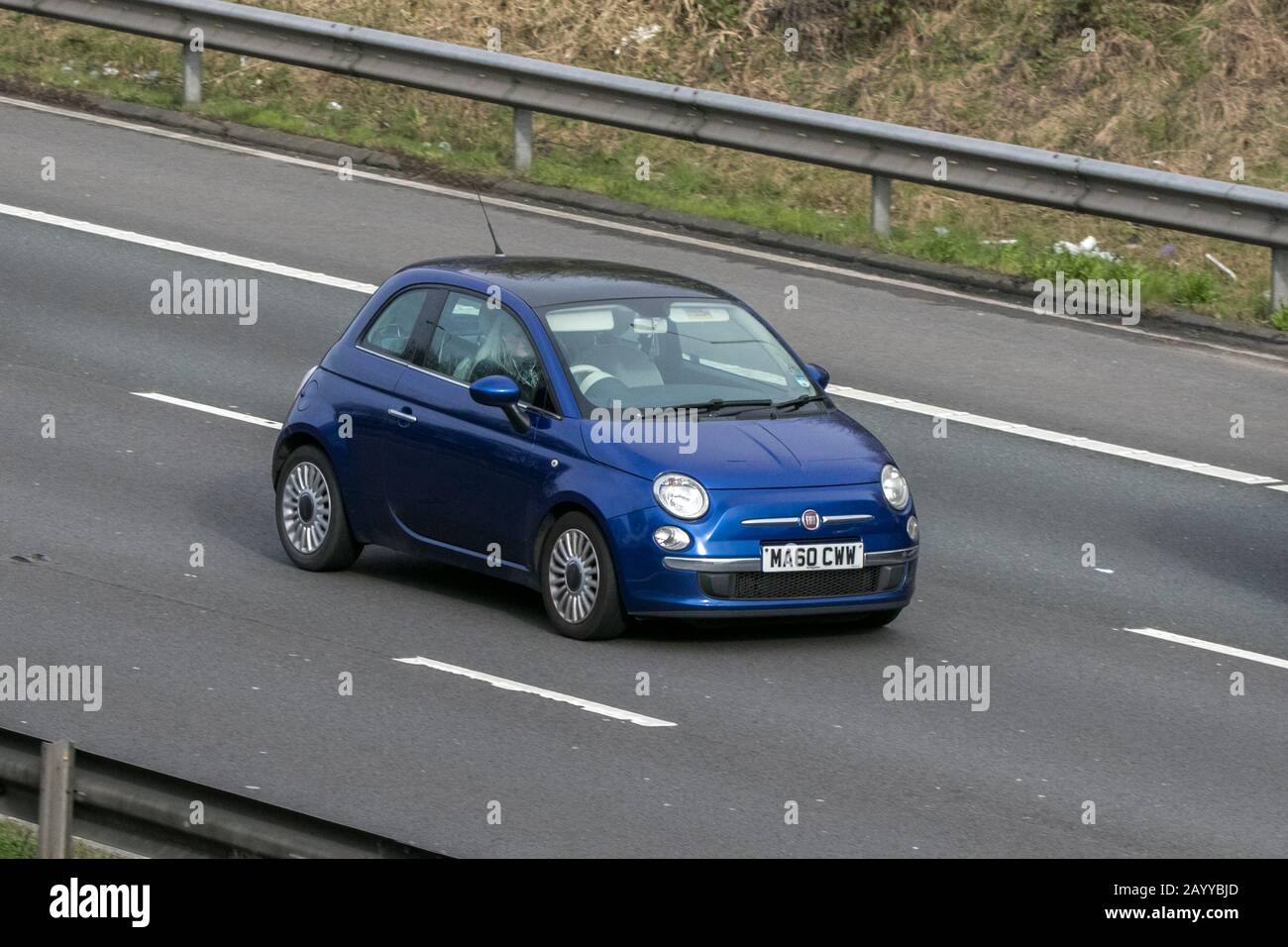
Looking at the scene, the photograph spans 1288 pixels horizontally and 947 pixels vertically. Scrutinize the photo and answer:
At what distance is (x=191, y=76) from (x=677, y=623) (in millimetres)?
12618

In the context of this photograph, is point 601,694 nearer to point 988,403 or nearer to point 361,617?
point 361,617

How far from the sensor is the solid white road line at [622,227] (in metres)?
18.4

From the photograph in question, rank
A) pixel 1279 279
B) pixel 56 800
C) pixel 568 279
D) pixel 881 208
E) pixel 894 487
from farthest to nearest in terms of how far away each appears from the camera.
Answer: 1. pixel 881 208
2. pixel 1279 279
3. pixel 568 279
4. pixel 894 487
5. pixel 56 800

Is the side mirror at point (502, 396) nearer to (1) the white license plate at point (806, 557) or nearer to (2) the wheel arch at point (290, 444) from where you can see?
(2) the wheel arch at point (290, 444)

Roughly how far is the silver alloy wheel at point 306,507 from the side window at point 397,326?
2.45ft

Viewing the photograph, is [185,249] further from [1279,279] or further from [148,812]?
[148,812]

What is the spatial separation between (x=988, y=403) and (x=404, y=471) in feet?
17.0

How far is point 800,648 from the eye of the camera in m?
11.7

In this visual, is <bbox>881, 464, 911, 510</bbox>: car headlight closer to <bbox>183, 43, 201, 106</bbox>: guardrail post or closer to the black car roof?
the black car roof

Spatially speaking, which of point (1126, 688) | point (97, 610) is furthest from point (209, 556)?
point (1126, 688)

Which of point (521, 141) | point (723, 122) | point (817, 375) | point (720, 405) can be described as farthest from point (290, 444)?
point (521, 141)

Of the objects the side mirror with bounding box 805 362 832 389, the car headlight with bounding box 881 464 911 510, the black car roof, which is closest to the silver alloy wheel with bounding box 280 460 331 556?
the black car roof

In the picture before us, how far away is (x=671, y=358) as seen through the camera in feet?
40.0
